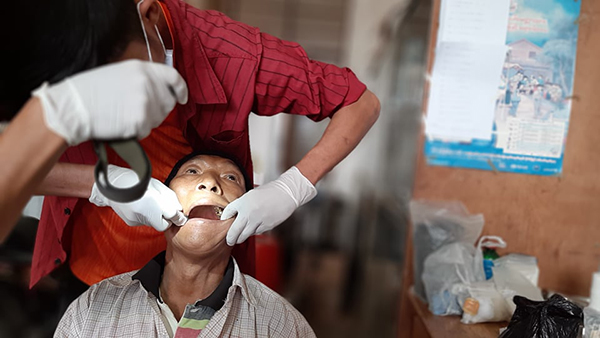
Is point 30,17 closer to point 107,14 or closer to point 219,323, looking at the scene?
point 107,14

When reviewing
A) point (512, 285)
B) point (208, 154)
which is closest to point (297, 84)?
point (208, 154)

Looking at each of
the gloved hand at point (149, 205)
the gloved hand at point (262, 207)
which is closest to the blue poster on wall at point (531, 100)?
the gloved hand at point (262, 207)

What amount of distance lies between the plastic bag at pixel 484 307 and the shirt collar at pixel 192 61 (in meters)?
1.06

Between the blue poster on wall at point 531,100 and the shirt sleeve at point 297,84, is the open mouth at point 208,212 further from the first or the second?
the blue poster on wall at point 531,100

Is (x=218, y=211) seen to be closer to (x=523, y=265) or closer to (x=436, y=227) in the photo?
(x=436, y=227)

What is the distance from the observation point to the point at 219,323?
1244 mm

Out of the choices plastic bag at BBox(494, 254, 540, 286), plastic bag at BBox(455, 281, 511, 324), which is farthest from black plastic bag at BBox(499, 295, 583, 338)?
plastic bag at BBox(494, 254, 540, 286)

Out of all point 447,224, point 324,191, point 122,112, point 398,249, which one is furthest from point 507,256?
point 324,191

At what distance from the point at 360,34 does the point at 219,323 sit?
12.0 ft

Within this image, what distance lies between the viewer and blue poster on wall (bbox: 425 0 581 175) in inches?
70.6

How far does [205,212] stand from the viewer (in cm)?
131

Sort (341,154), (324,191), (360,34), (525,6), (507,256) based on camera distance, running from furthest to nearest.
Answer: (324,191), (360,34), (507,256), (525,6), (341,154)

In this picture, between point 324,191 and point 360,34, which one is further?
point 324,191

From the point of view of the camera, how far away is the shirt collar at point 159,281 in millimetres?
1298
